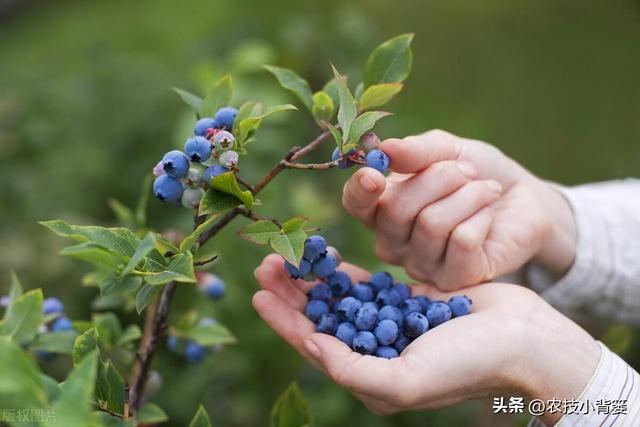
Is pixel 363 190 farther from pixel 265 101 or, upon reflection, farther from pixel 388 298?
pixel 265 101

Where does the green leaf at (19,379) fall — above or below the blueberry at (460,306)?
above

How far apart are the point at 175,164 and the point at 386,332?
0.41m

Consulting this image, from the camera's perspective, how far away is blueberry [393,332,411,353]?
1047mm

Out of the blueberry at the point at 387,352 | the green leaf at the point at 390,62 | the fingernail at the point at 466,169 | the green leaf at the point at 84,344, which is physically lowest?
the blueberry at the point at 387,352

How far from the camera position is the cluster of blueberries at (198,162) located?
0.93m

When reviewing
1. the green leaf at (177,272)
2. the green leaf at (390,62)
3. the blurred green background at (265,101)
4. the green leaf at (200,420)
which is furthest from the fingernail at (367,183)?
the blurred green background at (265,101)

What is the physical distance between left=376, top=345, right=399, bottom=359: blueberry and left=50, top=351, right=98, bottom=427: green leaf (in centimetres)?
50

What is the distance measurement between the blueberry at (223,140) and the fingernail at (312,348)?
319mm

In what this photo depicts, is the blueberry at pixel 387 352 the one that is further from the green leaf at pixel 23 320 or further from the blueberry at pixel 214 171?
the green leaf at pixel 23 320

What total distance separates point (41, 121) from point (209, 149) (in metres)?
1.60

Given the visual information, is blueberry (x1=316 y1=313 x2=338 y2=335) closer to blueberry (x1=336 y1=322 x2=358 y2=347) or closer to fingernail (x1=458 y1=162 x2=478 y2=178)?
blueberry (x1=336 y1=322 x2=358 y2=347)

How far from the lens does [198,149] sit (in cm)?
92

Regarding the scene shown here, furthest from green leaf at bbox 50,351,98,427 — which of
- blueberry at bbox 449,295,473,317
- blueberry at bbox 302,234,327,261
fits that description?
blueberry at bbox 449,295,473,317

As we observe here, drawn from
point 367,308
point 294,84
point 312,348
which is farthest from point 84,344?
point 294,84
